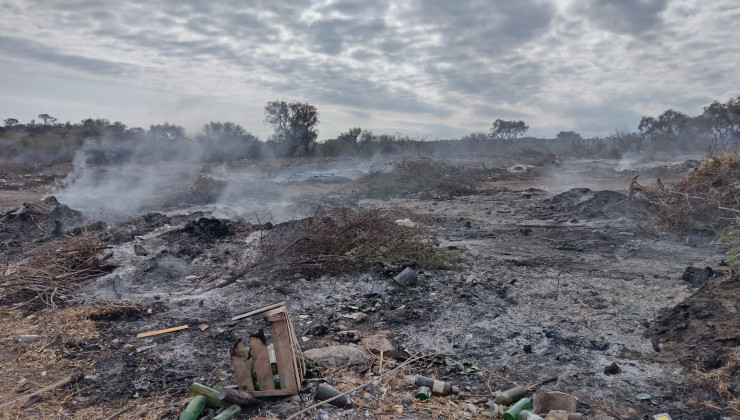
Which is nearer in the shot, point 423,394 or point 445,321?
point 423,394

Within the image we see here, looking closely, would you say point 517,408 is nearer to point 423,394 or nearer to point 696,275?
point 423,394

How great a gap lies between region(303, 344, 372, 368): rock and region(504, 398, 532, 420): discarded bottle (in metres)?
1.33

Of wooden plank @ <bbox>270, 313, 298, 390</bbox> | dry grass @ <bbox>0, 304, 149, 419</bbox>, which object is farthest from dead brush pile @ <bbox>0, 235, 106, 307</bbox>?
wooden plank @ <bbox>270, 313, 298, 390</bbox>

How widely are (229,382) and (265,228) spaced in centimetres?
568

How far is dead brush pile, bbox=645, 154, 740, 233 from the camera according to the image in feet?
26.4

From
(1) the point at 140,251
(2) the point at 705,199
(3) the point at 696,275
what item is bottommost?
(1) the point at 140,251

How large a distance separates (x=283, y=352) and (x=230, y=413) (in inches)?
20.2

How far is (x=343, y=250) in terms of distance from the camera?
696cm

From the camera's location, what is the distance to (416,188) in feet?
56.8

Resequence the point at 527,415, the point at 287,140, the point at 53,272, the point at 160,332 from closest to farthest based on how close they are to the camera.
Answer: the point at 527,415 → the point at 160,332 → the point at 53,272 → the point at 287,140

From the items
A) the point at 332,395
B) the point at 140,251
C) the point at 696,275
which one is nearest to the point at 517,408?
the point at 332,395

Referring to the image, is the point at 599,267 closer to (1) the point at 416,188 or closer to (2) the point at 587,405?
(2) the point at 587,405

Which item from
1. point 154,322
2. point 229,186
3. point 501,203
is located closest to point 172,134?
point 229,186

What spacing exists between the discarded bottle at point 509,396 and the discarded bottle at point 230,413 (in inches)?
73.1
